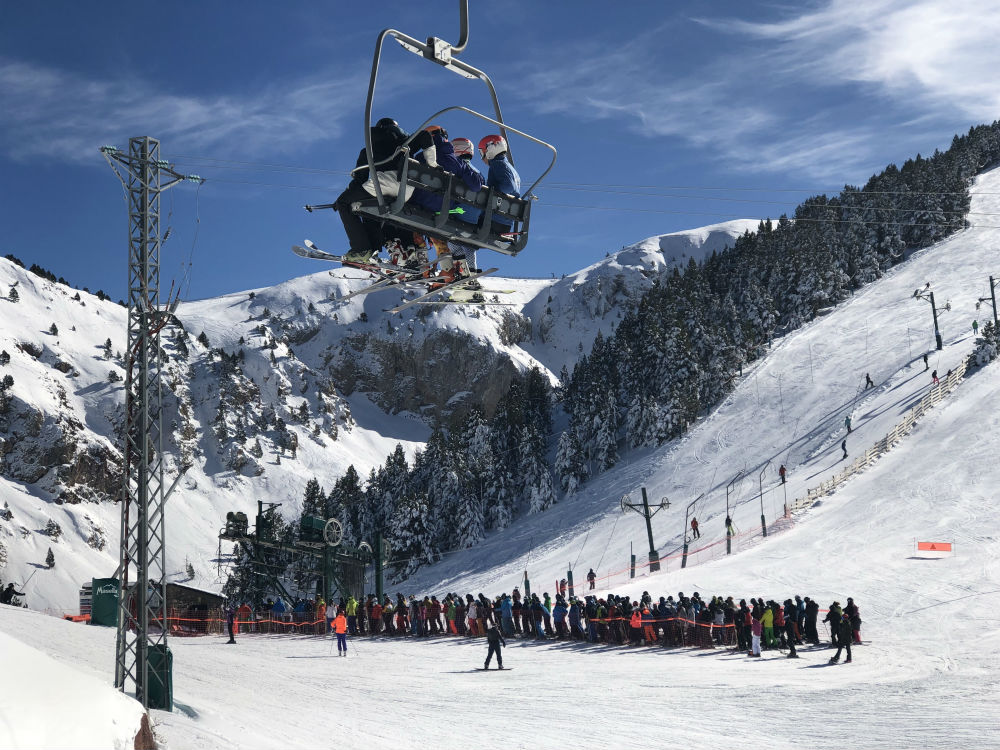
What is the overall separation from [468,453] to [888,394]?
109 feet

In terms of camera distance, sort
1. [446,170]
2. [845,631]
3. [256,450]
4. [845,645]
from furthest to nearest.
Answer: [256,450], [845,645], [845,631], [446,170]

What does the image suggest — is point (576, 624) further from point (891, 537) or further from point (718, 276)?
point (718, 276)

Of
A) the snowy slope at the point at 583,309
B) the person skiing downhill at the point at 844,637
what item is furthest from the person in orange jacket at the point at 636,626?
the snowy slope at the point at 583,309

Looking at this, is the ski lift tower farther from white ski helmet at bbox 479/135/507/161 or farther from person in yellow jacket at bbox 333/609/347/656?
person in yellow jacket at bbox 333/609/347/656

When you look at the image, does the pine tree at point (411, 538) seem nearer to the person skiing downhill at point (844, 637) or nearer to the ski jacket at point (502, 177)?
the person skiing downhill at point (844, 637)

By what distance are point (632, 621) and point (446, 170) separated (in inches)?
508

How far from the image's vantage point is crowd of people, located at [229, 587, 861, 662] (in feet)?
60.5

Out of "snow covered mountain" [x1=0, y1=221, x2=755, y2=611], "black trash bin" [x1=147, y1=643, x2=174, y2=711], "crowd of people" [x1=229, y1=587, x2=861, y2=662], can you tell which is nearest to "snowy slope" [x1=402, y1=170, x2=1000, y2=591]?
"crowd of people" [x1=229, y1=587, x2=861, y2=662]

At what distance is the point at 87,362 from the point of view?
126 metres

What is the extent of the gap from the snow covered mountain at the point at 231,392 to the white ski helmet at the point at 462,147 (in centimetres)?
4425

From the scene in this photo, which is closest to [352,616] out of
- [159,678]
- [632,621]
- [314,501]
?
[632,621]

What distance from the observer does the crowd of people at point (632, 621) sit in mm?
18438

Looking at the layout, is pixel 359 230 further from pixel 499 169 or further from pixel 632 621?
pixel 632 621

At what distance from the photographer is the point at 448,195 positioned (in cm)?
1112
